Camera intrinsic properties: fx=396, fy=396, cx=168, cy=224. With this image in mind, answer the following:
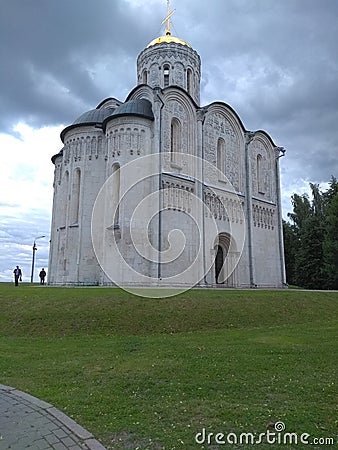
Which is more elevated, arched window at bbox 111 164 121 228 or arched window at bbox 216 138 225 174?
arched window at bbox 216 138 225 174

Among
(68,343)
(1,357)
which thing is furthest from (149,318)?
(1,357)

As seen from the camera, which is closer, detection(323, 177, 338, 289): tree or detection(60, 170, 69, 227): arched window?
detection(60, 170, 69, 227): arched window

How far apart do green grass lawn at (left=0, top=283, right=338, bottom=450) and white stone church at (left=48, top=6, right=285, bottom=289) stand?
8.83 meters

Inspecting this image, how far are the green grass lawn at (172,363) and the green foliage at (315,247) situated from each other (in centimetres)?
1829

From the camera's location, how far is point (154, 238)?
24.0 meters

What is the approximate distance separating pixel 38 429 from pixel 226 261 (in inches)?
1007

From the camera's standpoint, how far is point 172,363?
798 cm

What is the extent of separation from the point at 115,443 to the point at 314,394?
326cm

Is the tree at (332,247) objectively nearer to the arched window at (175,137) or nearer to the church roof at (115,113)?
the arched window at (175,137)

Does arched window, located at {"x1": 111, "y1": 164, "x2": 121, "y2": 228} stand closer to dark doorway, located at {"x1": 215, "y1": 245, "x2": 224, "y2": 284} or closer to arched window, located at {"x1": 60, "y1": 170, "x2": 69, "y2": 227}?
arched window, located at {"x1": 60, "y1": 170, "x2": 69, "y2": 227}

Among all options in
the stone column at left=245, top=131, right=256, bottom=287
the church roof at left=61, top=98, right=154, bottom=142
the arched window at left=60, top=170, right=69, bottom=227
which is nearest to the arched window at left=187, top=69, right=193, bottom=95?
the stone column at left=245, top=131, right=256, bottom=287

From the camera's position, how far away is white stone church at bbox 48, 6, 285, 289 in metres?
24.5

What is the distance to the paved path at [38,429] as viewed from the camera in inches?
170

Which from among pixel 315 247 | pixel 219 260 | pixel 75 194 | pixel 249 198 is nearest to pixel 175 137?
pixel 249 198
